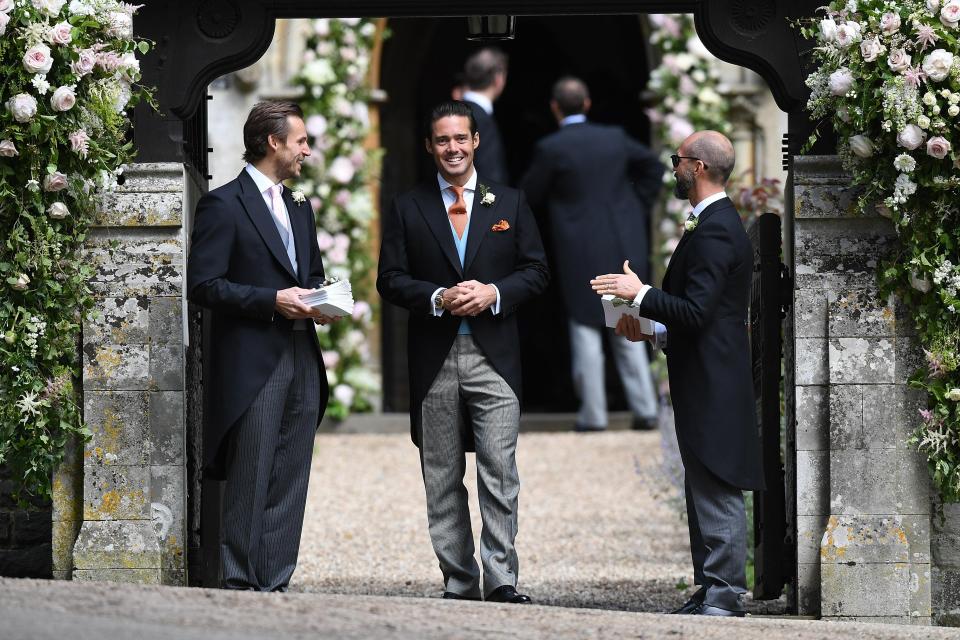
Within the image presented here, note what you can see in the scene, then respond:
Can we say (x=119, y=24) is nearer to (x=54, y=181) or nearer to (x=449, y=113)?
(x=54, y=181)

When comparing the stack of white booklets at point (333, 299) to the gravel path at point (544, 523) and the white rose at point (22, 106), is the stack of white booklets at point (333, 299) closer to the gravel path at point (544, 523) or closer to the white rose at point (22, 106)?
the white rose at point (22, 106)

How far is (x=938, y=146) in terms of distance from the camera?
19.2ft

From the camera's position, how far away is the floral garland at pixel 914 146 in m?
5.88

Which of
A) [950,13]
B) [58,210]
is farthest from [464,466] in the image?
[950,13]

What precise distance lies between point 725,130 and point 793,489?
5.64 m

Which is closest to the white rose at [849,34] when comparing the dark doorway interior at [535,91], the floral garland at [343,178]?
the floral garland at [343,178]

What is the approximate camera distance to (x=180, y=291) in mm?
6352

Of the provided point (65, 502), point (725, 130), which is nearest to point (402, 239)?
point (65, 502)

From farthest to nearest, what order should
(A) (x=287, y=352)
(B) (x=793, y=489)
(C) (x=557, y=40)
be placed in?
(C) (x=557, y=40) → (B) (x=793, y=489) → (A) (x=287, y=352)

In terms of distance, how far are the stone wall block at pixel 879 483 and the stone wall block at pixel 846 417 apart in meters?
0.04

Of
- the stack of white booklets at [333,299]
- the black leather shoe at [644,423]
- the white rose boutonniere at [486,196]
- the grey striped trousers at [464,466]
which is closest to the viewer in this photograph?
the stack of white booklets at [333,299]

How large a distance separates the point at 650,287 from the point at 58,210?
207 centimetres

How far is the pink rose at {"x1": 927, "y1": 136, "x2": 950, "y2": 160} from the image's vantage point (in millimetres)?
5844

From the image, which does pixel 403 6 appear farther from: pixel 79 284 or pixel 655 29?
pixel 655 29
